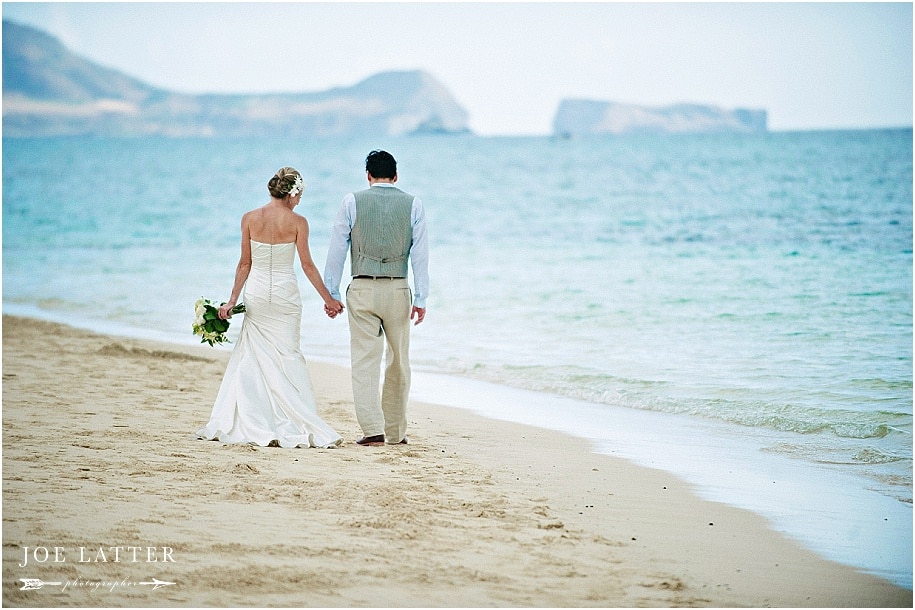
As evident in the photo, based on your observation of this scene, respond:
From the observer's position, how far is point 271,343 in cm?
628

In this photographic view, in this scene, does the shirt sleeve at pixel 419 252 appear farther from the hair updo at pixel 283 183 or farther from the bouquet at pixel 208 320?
the bouquet at pixel 208 320

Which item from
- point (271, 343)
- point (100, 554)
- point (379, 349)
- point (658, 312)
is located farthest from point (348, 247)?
point (658, 312)

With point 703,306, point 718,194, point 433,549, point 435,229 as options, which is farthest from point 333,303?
point 718,194

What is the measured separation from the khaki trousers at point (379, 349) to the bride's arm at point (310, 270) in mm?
98

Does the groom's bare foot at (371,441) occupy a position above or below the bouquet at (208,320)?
below

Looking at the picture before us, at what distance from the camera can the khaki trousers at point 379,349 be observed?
20.1 ft

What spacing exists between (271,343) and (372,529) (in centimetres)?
219

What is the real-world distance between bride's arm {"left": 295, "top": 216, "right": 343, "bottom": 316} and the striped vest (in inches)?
9.3

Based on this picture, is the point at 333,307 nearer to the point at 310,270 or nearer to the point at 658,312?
the point at 310,270

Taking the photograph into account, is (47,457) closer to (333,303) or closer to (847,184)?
(333,303)

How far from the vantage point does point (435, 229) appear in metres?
28.2

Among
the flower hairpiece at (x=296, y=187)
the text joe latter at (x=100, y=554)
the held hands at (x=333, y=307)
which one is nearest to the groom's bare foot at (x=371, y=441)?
the held hands at (x=333, y=307)

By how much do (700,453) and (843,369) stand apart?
338 cm

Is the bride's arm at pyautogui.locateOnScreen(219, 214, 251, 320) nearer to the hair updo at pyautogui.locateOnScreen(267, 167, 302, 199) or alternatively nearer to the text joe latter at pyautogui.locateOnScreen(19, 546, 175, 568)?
the hair updo at pyautogui.locateOnScreen(267, 167, 302, 199)
